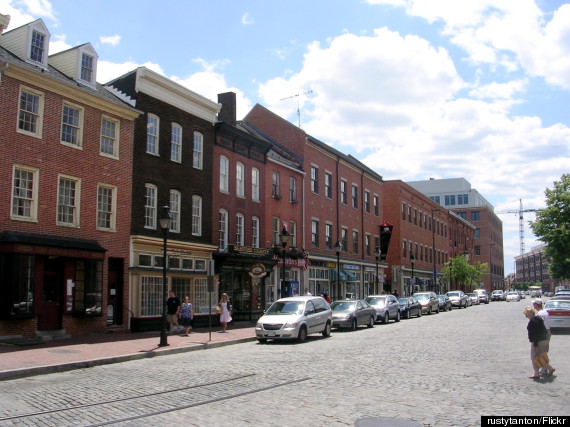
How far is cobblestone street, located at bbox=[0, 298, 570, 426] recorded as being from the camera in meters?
8.33

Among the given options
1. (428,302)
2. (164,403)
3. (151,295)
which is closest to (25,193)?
(151,295)

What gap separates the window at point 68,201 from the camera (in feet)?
67.0

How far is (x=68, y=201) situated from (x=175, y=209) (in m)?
5.85

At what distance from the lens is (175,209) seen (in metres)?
25.8

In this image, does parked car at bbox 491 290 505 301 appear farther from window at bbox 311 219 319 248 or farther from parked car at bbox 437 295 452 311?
window at bbox 311 219 319 248

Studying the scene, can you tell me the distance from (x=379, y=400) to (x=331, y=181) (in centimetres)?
3214

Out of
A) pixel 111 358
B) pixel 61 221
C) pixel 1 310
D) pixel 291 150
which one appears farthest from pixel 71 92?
pixel 291 150

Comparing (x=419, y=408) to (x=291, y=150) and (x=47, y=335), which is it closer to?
(x=47, y=335)

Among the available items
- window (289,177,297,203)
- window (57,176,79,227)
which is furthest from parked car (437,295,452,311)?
window (57,176,79,227)

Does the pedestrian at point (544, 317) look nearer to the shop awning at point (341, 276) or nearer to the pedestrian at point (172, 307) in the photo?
the pedestrian at point (172, 307)

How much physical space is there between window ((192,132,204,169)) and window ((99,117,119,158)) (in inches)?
189

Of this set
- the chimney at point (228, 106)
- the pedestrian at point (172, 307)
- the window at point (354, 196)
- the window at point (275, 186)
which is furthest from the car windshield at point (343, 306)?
the window at point (354, 196)

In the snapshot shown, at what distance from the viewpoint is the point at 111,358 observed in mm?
15148

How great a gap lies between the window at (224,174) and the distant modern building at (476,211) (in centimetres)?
8967
